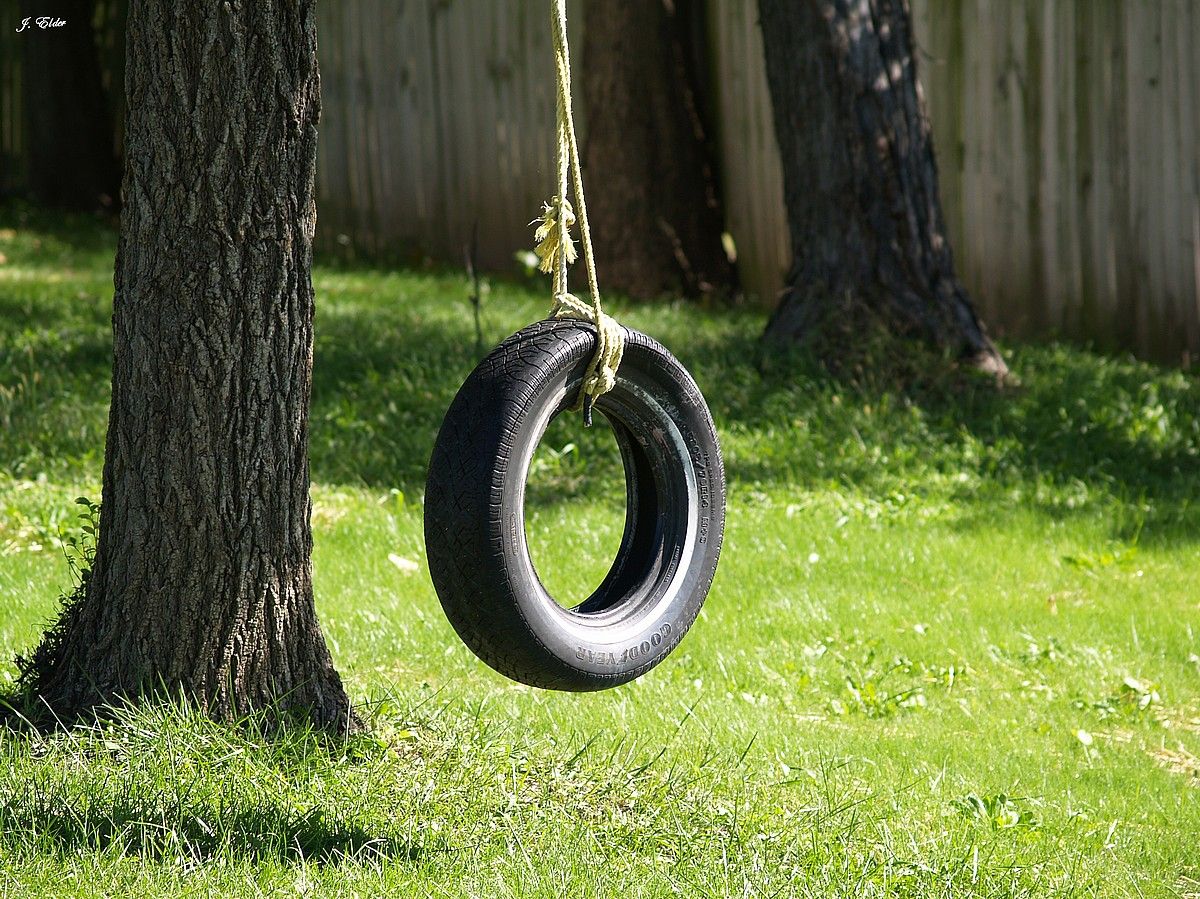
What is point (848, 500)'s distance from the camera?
20.1 feet

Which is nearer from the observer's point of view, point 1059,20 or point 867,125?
point 867,125

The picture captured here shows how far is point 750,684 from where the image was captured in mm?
4418


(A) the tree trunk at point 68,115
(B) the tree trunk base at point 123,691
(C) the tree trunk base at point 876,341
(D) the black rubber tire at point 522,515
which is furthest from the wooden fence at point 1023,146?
(B) the tree trunk base at point 123,691

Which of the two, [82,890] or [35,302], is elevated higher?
[35,302]

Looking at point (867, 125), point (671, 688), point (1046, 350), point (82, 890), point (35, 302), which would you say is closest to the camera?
point (82, 890)

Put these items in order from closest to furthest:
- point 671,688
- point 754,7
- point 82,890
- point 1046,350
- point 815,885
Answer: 1. point 82,890
2. point 815,885
3. point 671,688
4. point 1046,350
5. point 754,7

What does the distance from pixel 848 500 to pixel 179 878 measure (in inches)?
148

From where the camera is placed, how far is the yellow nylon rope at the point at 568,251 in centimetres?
305

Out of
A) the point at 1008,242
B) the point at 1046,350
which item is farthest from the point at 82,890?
the point at 1008,242

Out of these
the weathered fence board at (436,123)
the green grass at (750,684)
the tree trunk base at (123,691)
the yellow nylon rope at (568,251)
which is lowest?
the green grass at (750,684)

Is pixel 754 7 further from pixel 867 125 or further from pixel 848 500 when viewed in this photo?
pixel 848 500

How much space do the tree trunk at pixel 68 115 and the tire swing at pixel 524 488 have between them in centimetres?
1122

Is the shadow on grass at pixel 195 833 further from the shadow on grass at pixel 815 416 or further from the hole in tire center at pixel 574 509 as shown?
the shadow on grass at pixel 815 416

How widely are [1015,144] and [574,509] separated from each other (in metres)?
4.29
